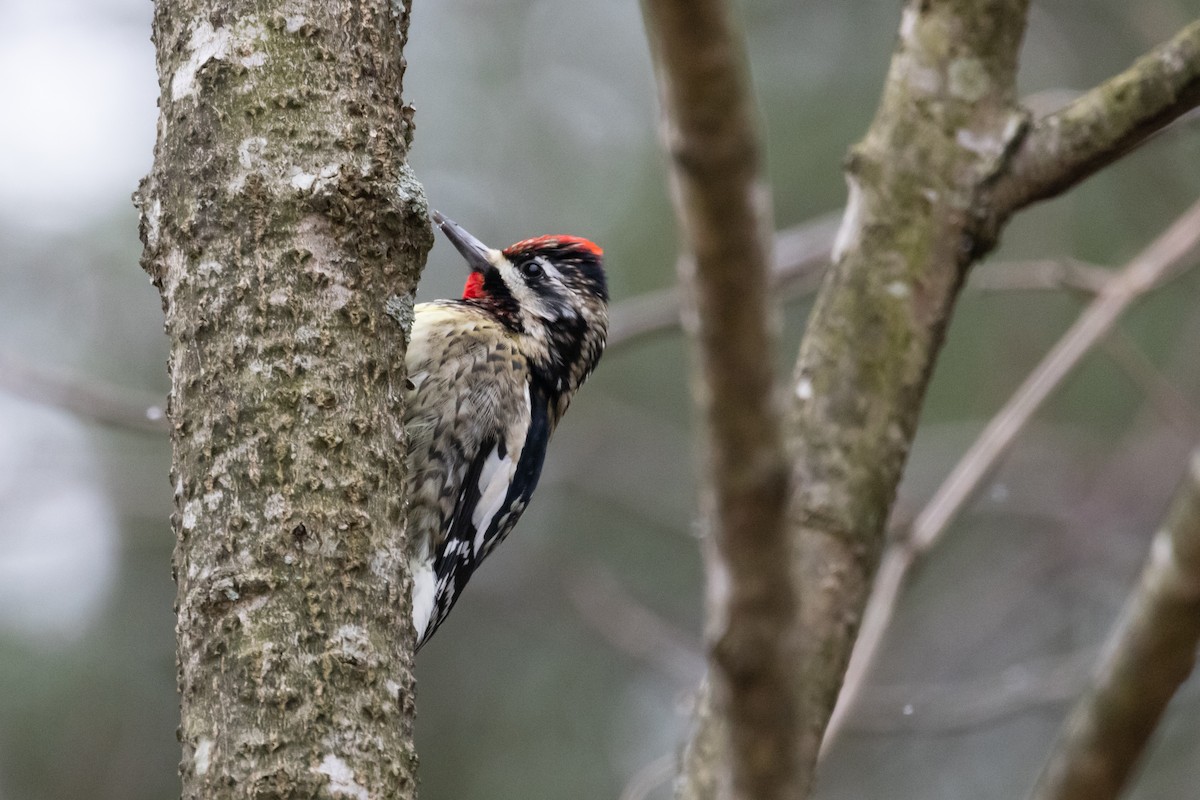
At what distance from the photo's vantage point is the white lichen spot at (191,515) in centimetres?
188

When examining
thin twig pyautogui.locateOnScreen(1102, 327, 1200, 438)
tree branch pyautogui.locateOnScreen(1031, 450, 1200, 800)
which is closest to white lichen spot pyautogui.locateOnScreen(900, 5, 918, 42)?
thin twig pyautogui.locateOnScreen(1102, 327, 1200, 438)

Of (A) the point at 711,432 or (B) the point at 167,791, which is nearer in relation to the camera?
(A) the point at 711,432

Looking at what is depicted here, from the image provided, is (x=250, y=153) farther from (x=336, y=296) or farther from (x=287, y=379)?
(x=287, y=379)

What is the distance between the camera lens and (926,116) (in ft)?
7.85

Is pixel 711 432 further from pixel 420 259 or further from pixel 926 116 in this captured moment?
pixel 926 116

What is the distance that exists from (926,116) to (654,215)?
532 cm

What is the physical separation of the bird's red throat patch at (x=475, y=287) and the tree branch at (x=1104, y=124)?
2.06 m

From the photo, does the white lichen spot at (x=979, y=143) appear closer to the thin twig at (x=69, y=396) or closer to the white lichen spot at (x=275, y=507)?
the white lichen spot at (x=275, y=507)

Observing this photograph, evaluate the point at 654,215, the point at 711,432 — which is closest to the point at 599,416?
the point at 654,215

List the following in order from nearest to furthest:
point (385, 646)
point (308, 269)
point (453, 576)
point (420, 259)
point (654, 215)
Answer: point (385, 646), point (308, 269), point (420, 259), point (453, 576), point (654, 215)

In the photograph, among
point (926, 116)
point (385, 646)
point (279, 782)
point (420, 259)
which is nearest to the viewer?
point (279, 782)

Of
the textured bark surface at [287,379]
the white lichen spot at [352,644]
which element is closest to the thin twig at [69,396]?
the textured bark surface at [287,379]

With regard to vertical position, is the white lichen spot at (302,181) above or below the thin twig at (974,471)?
above

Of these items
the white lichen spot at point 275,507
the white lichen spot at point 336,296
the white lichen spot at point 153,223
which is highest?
the white lichen spot at point 153,223
